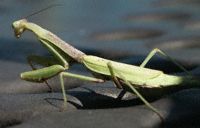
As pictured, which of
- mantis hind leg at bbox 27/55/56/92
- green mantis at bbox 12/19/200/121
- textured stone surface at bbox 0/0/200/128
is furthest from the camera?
mantis hind leg at bbox 27/55/56/92

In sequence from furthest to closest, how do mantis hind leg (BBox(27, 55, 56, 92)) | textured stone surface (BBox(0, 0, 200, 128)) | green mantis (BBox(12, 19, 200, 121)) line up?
1. mantis hind leg (BBox(27, 55, 56, 92))
2. green mantis (BBox(12, 19, 200, 121))
3. textured stone surface (BBox(0, 0, 200, 128))

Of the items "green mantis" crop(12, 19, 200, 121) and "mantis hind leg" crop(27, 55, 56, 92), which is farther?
"mantis hind leg" crop(27, 55, 56, 92)

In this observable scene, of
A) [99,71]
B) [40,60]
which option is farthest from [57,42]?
[99,71]

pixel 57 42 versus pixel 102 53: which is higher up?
pixel 57 42

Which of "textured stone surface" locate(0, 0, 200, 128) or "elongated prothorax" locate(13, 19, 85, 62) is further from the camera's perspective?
"elongated prothorax" locate(13, 19, 85, 62)

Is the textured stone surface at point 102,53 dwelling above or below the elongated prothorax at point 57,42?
below

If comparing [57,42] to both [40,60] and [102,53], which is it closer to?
[40,60]

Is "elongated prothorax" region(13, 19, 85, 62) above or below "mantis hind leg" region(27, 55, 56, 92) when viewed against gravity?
above

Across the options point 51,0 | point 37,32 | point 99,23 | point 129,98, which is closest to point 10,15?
point 51,0
